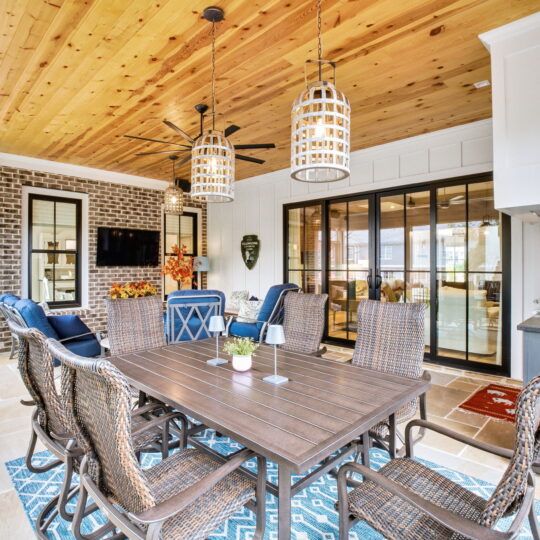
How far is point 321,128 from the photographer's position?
1.64m

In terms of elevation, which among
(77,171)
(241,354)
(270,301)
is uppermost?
(77,171)

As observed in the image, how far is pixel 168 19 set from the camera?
2.39m

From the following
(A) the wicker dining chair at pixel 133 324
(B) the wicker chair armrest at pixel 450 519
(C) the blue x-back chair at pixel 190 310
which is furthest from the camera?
(C) the blue x-back chair at pixel 190 310

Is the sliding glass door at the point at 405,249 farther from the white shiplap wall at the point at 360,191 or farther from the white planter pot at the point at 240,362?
the white planter pot at the point at 240,362

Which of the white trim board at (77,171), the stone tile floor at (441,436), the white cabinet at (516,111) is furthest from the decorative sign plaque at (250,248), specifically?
the white cabinet at (516,111)

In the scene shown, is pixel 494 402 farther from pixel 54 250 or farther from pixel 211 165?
pixel 54 250

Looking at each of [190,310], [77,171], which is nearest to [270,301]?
[190,310]

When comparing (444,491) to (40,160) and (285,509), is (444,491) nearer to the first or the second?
(285,509)

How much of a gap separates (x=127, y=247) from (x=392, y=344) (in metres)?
5.49

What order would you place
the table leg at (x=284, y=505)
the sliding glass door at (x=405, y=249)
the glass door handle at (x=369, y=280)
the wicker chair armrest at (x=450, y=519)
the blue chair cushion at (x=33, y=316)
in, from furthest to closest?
the glass door handle at (x=369, y=280)
the sliding glass door at (x=405, y=249)
the blue chair cushion at (x=33, y=316)
the table leg at (x=284, y=505)
the wicker chair armrest at (x=450, y=519)

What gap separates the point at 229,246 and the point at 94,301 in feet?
8.67

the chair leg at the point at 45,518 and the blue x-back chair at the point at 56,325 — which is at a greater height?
the blue x-back chair at the point at 56,325

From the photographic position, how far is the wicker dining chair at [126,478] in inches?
42.0

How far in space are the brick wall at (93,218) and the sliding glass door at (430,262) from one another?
10.4ft
